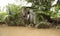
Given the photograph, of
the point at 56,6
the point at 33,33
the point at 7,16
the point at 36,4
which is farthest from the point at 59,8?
the point at 7,16

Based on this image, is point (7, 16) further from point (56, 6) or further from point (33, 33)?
point (56, 6)

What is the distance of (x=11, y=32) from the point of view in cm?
140

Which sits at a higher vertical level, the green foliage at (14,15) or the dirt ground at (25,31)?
the green foliage at (14,15)

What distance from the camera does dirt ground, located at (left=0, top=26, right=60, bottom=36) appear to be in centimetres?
137

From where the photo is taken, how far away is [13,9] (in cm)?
140

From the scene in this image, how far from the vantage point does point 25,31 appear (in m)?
1.39

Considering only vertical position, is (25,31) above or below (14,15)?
below

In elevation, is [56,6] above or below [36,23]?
above

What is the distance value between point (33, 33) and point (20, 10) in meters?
0.24

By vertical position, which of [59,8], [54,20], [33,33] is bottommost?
[33,33]

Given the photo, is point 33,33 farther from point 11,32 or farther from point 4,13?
point 4,13

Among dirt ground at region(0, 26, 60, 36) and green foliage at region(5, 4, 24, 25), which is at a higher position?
green foliage at region(5, 4, 24, 25)

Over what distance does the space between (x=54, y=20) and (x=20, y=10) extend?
1.05ft

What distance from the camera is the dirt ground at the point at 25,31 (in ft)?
4.49
